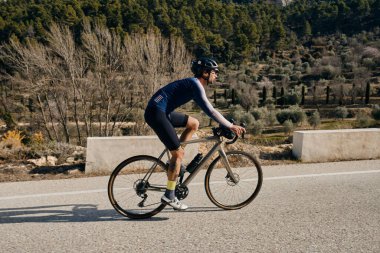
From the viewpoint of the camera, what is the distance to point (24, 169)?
618cm

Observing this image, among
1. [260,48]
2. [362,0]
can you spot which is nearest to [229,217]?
[260,48]

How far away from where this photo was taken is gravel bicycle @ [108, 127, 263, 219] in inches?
166

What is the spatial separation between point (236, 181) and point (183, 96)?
1.27 m

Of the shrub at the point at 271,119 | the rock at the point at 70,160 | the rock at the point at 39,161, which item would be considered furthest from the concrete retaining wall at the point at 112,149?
the shrub at the point at 271,119

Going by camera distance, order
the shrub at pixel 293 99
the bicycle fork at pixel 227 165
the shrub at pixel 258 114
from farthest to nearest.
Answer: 1. the shrub at pixel 293 99
2. the shrub at pixel 258 114
3. the bicycle fork at pixel 227 165

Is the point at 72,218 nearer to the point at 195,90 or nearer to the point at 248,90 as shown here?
the point at 195,90

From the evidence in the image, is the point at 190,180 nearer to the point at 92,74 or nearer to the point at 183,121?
the point at 183,121

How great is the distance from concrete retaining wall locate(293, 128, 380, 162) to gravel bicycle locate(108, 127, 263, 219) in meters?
2.69

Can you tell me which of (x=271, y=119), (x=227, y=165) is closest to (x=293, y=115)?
(x=271, y=119)

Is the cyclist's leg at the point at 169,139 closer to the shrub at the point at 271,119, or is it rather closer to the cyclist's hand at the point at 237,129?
the cyclist's hand at the point at 237,129

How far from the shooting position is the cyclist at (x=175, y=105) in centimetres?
394

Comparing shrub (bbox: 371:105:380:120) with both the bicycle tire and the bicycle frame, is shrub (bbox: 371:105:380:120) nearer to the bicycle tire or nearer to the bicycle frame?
the bicycle frame

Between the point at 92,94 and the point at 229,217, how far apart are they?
95.0 feet

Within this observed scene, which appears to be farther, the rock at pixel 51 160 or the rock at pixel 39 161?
the rock at pixel 51 160
